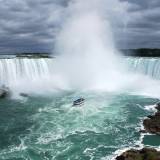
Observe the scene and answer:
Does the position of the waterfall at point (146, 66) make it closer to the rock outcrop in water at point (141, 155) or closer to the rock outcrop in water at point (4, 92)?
the rock outcrop in water at point (4, 92)

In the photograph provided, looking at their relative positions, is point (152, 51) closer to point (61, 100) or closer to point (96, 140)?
point (61, 100)

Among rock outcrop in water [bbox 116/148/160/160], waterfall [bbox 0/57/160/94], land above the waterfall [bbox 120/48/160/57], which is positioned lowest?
rock outcrop in water [bbox 116/148/160/160]

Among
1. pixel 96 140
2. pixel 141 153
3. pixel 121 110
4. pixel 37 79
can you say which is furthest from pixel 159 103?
pixel 37 79

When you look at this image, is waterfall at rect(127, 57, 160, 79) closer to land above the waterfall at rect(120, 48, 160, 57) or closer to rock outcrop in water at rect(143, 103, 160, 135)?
land above the waterfall at rect(120, 48, 160, 57)

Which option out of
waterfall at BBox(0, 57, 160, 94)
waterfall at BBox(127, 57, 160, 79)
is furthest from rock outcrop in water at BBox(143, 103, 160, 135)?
waterfall at BBox(127, 57, 160, 79)

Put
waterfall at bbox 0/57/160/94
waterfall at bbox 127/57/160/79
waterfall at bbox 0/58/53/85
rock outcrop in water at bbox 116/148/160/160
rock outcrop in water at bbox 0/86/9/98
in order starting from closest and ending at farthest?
rock outcrop in water at bbox 116/148/160/160, rock outcrop in water at bbox 0/86/9/98, waterfall at bbox 0/57/160/94, waterfall at bbox 0/58/53/85, waterfall at bbox 127/57/160/79

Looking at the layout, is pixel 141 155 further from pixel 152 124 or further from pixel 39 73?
pixel 39 73

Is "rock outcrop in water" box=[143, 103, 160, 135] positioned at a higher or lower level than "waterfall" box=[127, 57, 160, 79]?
lower

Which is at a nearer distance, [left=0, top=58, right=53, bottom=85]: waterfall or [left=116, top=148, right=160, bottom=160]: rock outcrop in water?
[left=116, top=148, right=160, bottom=160]: rock outcrop in water

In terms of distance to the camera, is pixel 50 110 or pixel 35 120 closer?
pixel 35 120

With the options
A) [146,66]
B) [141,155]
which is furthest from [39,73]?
[141,155]
